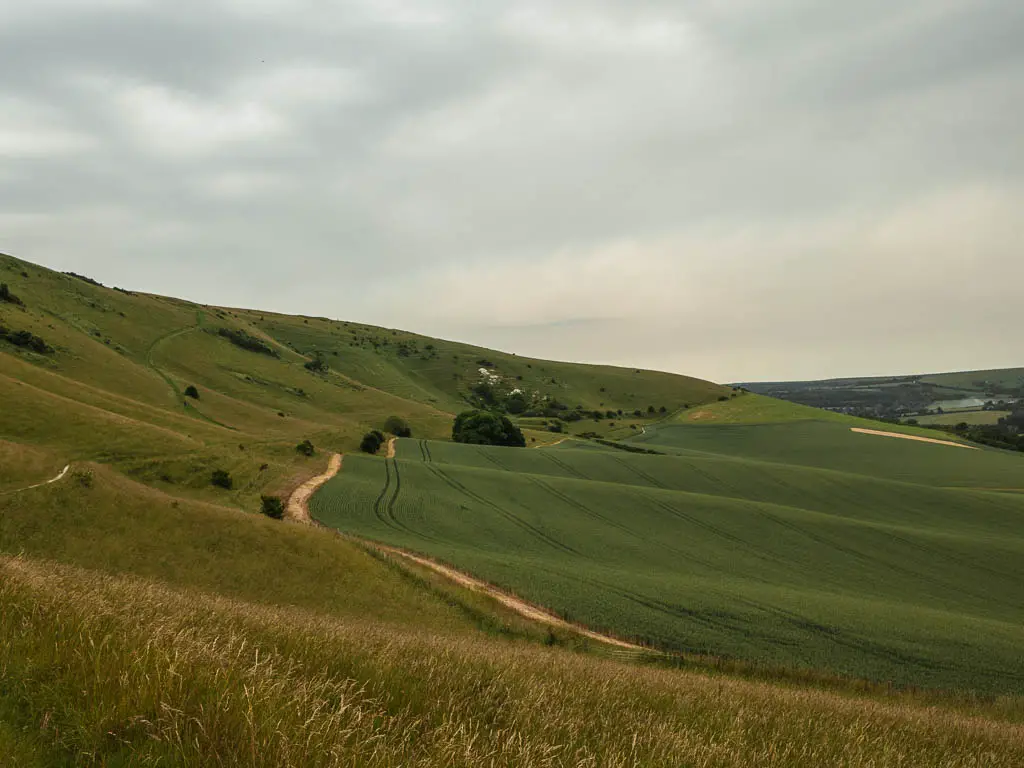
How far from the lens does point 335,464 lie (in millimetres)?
56656

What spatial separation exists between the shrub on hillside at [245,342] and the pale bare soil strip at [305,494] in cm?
8567

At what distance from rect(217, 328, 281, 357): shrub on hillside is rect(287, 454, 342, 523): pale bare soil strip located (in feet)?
281

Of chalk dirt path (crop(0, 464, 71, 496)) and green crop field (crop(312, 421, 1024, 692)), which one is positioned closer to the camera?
green crop field (crop(312, 421, 1024, 692))

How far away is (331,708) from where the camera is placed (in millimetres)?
5301

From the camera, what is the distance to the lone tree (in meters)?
90.8

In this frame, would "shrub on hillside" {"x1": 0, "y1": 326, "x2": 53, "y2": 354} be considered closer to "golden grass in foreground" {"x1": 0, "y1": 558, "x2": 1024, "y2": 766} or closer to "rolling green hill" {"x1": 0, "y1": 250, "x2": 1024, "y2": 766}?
"rolling green hill" {"x1": 0, "y1": 250, "x2": 1024, "y2": 766}

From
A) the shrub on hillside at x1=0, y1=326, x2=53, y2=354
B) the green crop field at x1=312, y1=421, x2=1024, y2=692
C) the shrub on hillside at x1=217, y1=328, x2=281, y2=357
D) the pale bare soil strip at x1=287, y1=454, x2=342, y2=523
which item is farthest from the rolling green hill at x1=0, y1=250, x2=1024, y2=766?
the shrub on hillside at x1=217, y1=328, x2=281, y2=357

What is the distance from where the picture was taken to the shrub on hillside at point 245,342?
5148 inches

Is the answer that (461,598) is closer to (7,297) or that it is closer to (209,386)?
(209,386)

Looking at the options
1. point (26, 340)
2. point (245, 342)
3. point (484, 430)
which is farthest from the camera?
point (245, 342)

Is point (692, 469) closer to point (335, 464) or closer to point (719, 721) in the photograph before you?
point (335, 464)

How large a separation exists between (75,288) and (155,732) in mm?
147715

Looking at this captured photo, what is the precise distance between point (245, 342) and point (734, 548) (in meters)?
119

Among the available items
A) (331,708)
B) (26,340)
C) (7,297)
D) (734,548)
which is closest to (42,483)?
(331,708)
